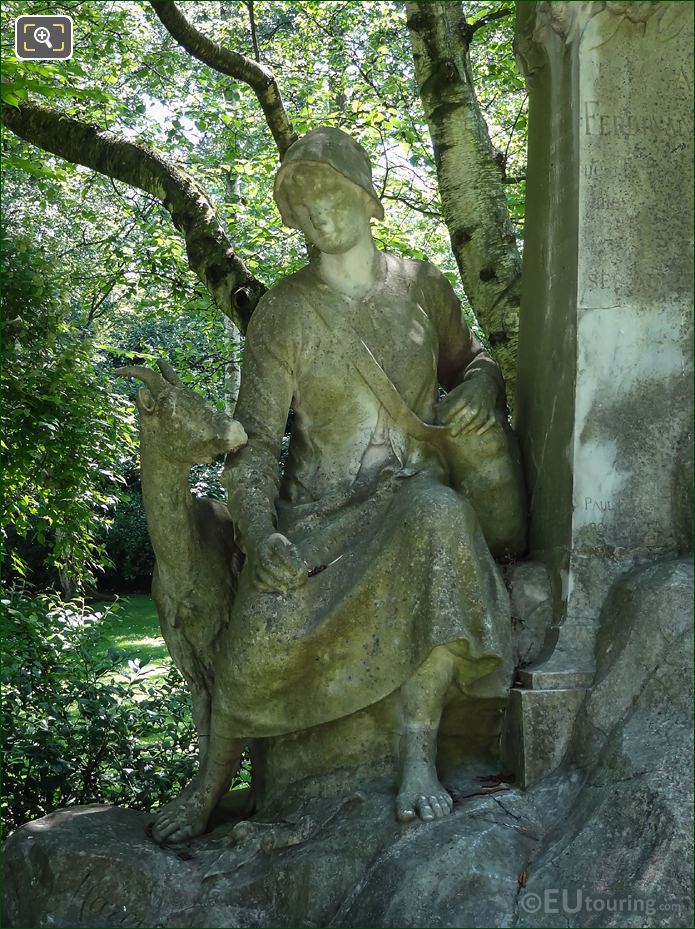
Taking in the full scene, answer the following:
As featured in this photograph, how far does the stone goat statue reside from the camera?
433 cm

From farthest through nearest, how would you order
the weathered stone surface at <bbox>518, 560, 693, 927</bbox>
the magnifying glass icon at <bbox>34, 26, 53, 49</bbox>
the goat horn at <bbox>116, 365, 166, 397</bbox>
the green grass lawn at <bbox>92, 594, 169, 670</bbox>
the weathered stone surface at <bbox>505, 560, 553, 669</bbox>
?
the green grass lawn at <bbox>92, 594, 169, 670</bbox>, the magnifying glass icon at <bbox>34, 26, 53, 49</bbox>, the goat horn at <bbox>116, 365, 166, 397</bbox>, the weathered stone surface at <bbox>505, 560, 553, 669</bbox>, the weathered stone surface at <bbox>518, 560, 693, 927</bbox>

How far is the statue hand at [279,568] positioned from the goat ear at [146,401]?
0.69 m

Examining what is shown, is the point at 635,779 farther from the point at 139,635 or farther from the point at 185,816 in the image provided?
the point at 139,635

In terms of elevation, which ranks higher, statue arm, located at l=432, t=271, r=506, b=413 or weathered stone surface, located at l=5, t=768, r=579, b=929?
statue arm, located at l=432, t=271, r=506, b=413

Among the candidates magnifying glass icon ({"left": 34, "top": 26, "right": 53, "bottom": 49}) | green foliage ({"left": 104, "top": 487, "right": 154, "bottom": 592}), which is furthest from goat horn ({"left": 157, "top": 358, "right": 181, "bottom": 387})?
green foliage ({"left": 104, "top": 487, "right": 154, "bottom": 592})

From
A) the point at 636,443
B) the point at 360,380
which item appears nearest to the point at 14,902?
the point at 360,380

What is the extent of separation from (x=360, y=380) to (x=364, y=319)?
0.82 ft

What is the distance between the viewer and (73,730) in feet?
21.6

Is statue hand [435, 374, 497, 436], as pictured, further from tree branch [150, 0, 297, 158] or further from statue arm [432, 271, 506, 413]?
tree branch [150, 0, 297, 158]

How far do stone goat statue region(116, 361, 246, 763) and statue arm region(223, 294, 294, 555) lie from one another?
0.37ft

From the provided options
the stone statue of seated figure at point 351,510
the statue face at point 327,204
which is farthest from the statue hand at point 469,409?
the statue face at point 327,204

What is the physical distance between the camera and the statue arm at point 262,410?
442cm

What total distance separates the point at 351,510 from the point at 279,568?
437 millimetres

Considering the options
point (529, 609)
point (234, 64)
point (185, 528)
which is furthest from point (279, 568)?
point (234, 64)
